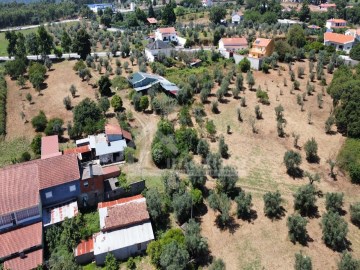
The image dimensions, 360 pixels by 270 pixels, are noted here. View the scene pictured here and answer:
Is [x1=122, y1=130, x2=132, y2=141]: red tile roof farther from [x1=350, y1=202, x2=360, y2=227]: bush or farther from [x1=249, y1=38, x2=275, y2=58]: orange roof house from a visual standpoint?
[x1=249, y1=38, x2=275, y2=58]: orange roof house

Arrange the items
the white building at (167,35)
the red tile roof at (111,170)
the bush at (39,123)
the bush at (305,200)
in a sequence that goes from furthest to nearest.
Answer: the white building at (167,35), the bush at (39,123), the red tile roof at (111,170), the bush at (305,200)

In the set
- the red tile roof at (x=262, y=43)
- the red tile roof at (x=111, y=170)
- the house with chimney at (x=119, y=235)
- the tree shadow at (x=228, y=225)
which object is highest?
the red tile roof at (x=262, y=43)

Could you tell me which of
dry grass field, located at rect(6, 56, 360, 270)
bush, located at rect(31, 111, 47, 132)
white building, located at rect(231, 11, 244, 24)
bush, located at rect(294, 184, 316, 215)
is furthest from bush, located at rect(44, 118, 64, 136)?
white building, located at rect(231, 11, 244, 24)

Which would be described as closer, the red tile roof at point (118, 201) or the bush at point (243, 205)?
the bush at point (243, 205)

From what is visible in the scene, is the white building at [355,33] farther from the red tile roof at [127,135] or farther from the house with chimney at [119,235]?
the house with chimney at [119,235]

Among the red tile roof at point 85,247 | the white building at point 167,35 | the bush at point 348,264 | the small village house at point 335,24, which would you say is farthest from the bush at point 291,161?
the small village house at point 335,24
